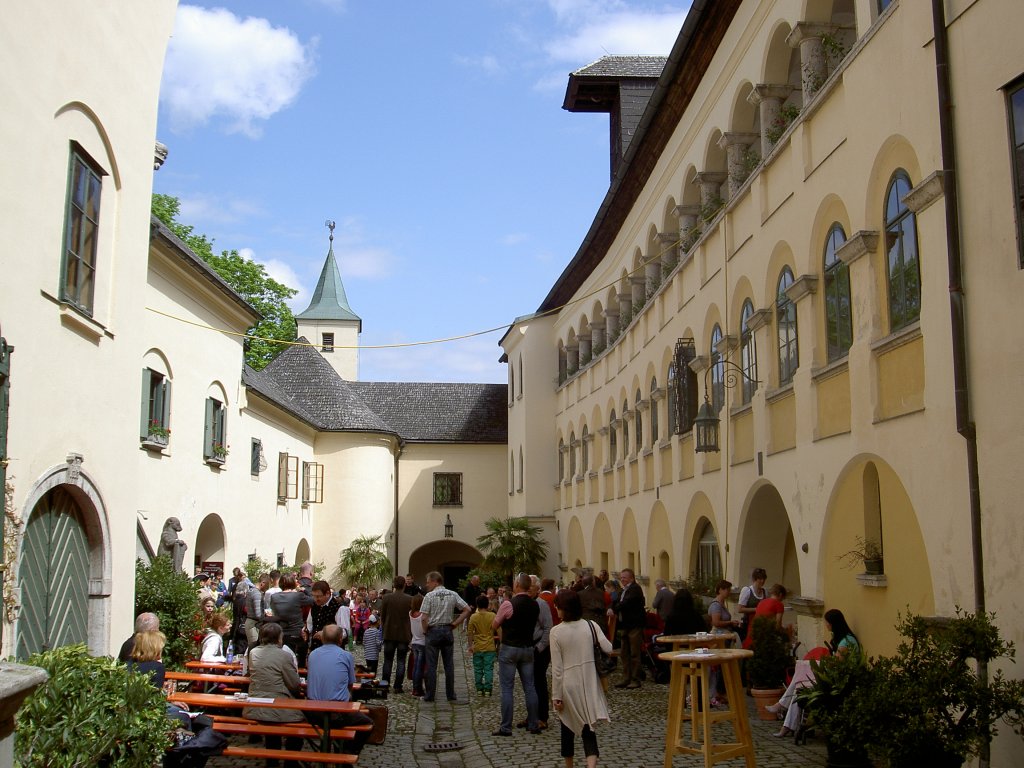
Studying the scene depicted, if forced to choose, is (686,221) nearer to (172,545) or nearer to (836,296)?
(836,296)

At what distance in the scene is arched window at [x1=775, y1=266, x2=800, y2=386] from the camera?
14.9 meters

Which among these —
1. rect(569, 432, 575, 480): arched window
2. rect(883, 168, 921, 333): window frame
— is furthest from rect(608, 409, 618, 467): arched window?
rect(883, 168, 921, 333): window frame

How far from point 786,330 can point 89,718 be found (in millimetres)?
11152

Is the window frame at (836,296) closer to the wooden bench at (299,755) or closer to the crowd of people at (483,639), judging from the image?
the crowd of people at (483,639)

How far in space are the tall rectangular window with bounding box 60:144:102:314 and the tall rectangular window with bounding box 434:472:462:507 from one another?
38.2 meters

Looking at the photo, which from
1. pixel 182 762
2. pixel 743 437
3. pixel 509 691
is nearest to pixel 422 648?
pixel 509 691

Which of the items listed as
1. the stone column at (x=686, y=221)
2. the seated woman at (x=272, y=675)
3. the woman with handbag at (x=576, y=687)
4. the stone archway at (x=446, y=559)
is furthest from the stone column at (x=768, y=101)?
the stone archway at (x=446, y=559)

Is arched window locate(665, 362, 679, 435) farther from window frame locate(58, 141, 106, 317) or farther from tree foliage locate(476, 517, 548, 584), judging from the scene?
tree foliage locate(476, 517, 548, 584)

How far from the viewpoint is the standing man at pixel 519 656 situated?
12.5 m

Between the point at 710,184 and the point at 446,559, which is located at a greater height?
the point at 710,184

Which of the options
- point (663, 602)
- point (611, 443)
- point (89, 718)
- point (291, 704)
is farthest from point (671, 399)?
point (89, 718)

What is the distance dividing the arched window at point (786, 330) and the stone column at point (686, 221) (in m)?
5.73

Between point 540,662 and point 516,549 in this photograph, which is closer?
point 540,662

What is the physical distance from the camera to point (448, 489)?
4941 centimetres
